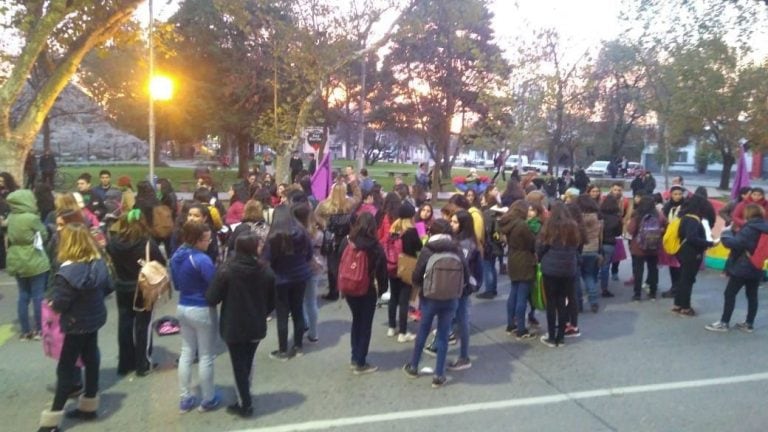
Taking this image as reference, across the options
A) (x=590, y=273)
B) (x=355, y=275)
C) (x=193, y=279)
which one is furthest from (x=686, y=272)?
(x=193, y=279)

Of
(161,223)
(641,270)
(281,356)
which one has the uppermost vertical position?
(161,223)

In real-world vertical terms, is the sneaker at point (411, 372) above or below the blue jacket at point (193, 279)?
below

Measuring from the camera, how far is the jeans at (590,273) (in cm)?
820

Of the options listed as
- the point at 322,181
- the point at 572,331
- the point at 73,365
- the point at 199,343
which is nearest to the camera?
the point at 73,365

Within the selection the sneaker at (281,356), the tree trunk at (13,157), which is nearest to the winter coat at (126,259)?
the sneaker at (281,356)

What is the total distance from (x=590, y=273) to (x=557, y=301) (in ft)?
6.31

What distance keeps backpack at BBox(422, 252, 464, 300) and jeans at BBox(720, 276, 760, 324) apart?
394 centimetres

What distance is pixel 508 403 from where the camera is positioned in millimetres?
5203

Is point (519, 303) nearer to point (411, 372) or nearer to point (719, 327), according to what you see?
point (411, 372)

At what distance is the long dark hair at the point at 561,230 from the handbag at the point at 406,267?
1.50 m

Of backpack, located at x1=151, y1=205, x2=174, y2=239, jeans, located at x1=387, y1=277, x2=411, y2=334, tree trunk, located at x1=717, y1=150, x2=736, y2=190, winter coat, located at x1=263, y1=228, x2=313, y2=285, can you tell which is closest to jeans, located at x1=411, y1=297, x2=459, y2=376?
jeans, located at x1=387, y1=277, x2=411, y2=334

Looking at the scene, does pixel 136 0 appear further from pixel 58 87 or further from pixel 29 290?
pixel 29 290

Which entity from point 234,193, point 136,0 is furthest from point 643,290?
point 136,0

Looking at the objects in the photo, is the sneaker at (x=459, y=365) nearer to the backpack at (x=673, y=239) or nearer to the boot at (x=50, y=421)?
the boot at (x=50, y=421)
